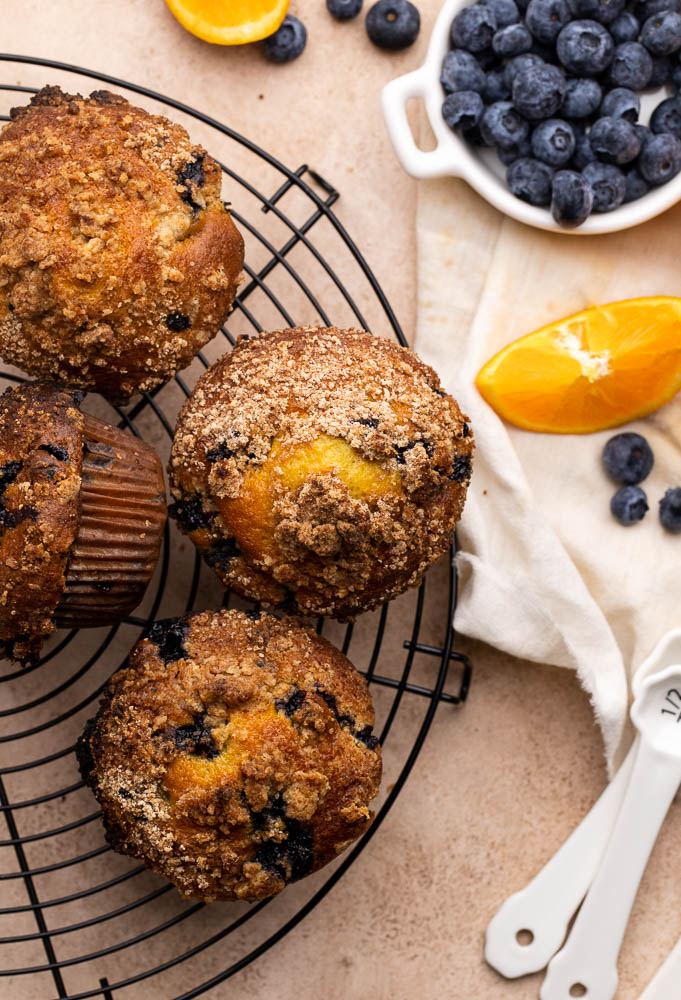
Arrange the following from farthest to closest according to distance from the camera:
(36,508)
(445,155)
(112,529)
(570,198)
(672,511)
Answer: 1. (672,511)
2. (445,155)
3. (570,198)
4. (112,529)
5. (36,508)

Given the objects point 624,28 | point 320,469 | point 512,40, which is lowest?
point 320,469

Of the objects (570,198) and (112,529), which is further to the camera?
(570,198)

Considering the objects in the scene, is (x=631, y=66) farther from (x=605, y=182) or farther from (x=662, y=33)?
(x=605, y=182)

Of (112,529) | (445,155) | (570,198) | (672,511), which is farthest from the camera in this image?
(672,511)

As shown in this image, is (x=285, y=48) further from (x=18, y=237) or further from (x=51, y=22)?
(x=18, y=237)

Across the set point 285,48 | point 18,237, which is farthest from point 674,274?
point 18,237

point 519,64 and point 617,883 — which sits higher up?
point 519,64

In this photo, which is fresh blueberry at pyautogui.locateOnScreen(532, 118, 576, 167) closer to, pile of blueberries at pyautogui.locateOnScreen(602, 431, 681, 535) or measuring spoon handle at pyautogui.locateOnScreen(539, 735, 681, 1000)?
pile of blueberries at pyautogui.locateOnScreen(602, 431, 681, 535)

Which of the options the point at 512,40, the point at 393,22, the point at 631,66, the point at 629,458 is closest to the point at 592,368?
the point at 629,458
